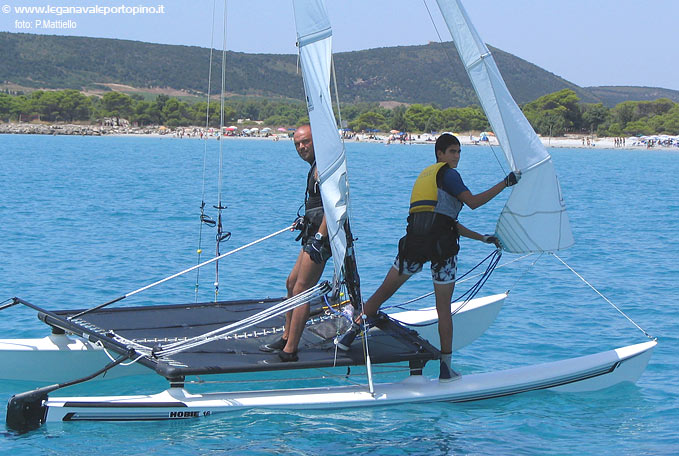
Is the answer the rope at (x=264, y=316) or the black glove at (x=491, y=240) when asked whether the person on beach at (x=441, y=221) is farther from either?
the rope at (x=264, y=316)

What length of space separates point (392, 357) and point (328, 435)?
0.82m

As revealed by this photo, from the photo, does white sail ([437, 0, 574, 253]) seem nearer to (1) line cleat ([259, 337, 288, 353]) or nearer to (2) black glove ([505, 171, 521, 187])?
(2) black glove ([505, 171, 521, 187])

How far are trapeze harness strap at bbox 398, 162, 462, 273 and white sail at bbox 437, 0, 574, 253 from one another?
1.82ft

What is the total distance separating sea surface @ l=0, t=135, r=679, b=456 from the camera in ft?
21.2

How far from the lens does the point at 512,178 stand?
6645mm

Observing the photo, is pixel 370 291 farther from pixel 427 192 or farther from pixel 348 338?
pixel 427 192

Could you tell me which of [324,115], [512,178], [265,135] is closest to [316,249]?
[324,115]

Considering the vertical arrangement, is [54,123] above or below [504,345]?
above

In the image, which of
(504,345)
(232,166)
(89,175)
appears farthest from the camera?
(232,166)

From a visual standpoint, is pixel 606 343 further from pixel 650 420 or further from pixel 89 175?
pixel 89 175

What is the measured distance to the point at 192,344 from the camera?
6.72 metres

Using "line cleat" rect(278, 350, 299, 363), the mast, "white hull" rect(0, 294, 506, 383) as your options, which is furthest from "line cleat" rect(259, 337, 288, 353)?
"white hull" rect(0, 294, 506, 383)

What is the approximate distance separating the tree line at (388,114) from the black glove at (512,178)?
377 feet

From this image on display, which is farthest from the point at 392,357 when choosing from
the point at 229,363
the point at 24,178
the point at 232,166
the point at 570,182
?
the point at 232,166
